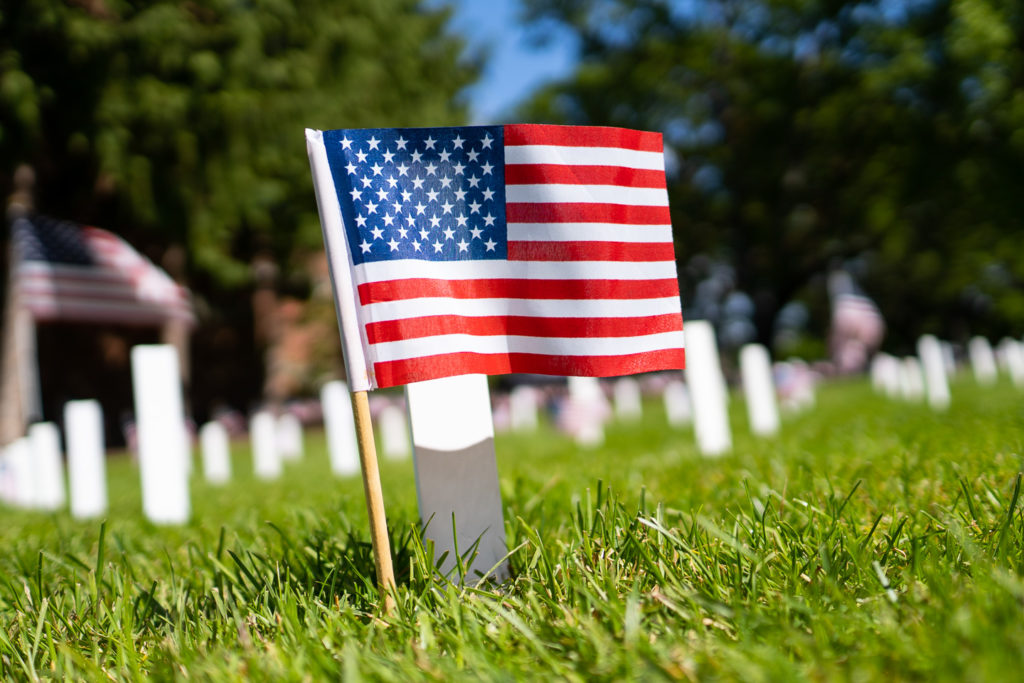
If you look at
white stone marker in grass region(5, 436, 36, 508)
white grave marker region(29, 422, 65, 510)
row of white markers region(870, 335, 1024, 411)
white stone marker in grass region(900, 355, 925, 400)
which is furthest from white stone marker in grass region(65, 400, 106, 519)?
white stone marker in grass region(900, 355, 925, 400)

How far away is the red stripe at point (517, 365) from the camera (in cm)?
197

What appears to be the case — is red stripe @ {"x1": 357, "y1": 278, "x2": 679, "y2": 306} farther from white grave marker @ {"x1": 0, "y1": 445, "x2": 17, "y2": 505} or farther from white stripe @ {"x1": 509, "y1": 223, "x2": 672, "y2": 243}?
white grave marker @ {"x1": 0, "y1": 445, "x2": 17, "y2": 505}

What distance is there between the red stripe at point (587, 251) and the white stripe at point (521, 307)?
0.13m

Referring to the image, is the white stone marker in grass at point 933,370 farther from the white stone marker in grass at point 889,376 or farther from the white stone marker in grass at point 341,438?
the white stone marker in grass at point 341,438

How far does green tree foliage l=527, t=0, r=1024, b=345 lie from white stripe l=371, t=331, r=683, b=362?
59.3 feet

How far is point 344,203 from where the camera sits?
6.46ft

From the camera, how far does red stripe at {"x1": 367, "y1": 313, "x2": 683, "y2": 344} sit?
1.97 m

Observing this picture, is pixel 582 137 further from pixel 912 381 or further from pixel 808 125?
pixel 808 125

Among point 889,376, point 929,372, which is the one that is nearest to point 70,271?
point 929,372

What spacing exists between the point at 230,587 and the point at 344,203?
48.7 inches

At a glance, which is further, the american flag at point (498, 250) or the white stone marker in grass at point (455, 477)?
Answer: the white stone marker in grass at point (455, 477)

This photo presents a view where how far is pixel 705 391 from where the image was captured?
18.6 feet

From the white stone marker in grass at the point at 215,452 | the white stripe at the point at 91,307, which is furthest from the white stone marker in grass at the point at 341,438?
the white stripe at the point at 91,307

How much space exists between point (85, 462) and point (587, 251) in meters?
4.87
